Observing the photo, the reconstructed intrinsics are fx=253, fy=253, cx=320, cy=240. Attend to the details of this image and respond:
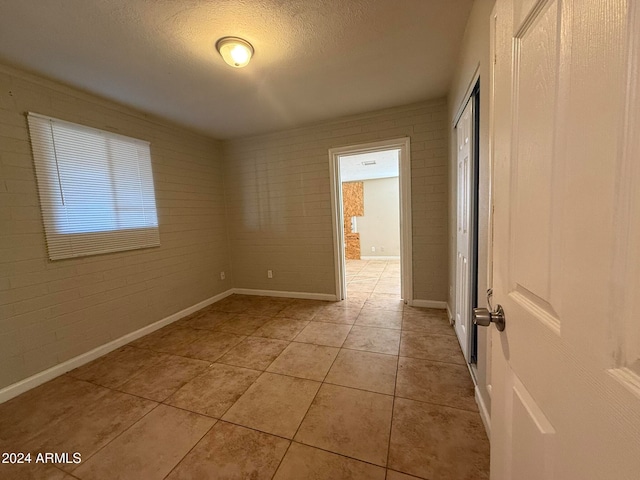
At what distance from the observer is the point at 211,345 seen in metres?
2.54

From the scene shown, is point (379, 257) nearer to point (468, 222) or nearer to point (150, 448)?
point (468, 222)

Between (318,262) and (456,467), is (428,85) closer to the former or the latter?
(318,262)

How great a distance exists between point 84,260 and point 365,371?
8.85ft

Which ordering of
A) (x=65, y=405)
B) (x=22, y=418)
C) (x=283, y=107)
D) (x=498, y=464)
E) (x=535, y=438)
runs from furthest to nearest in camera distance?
(x=283, y=107) → (x=65, y=405) → (x=22, y=418) → (x=498, y=464) → (x=535, y=438)

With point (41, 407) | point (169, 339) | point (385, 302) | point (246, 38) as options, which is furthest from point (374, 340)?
point (246, 38)

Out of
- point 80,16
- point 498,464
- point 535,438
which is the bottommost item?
point 498,464

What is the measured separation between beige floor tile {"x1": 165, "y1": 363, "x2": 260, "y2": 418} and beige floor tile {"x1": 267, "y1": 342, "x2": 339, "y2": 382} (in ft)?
0.73

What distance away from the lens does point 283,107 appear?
2.89 metres

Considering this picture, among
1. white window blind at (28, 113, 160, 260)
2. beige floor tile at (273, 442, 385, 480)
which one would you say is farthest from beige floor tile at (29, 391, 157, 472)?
white window blind at (28, 113, 160, 260)

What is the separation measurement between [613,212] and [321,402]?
5.92 feet

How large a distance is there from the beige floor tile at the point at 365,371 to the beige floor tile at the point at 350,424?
0.26 feet

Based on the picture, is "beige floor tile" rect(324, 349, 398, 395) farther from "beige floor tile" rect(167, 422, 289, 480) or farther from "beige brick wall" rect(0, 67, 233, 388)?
"beige brick wall" rect(0, 67, 233, 388)

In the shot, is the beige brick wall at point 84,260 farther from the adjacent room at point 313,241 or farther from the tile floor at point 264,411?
the tile floor at point 264,411

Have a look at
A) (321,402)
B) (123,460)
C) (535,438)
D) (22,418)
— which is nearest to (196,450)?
(123,460)
